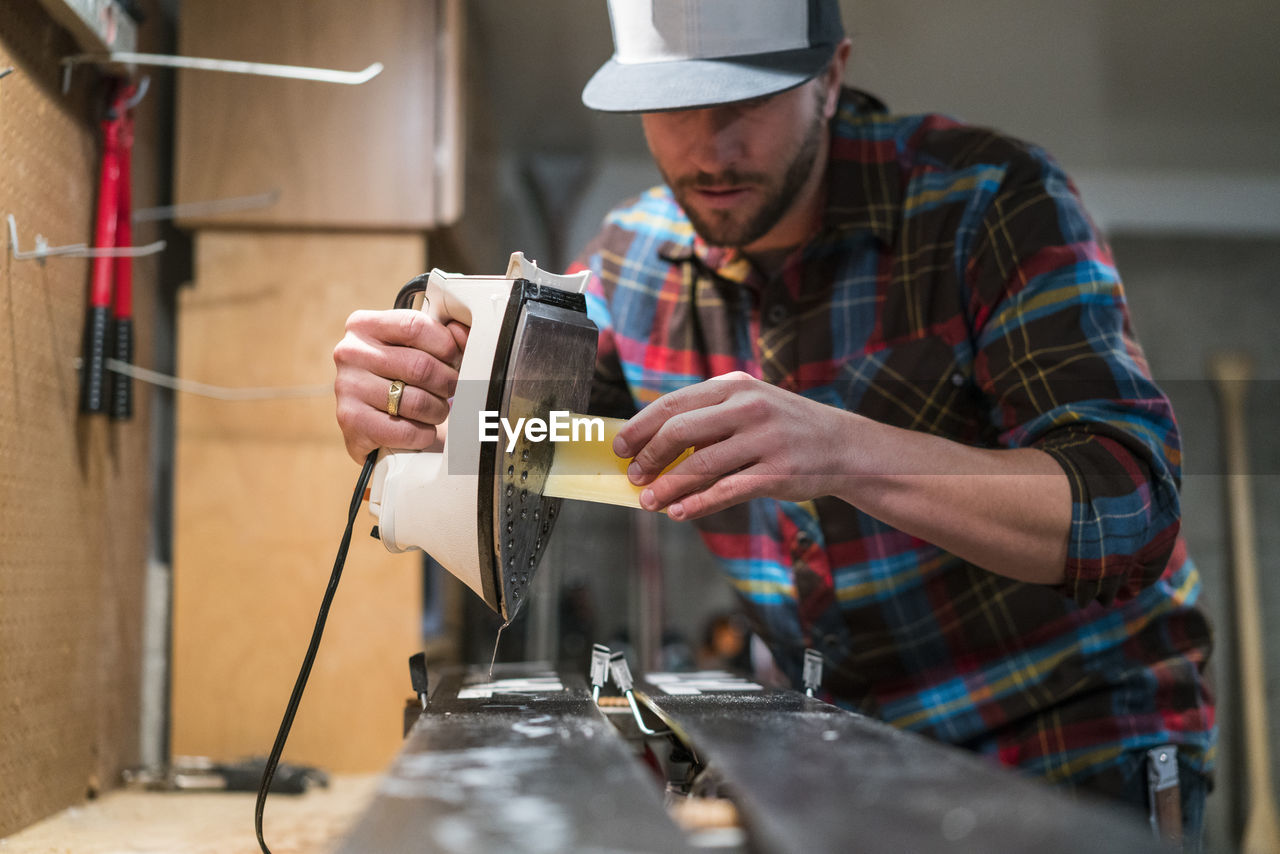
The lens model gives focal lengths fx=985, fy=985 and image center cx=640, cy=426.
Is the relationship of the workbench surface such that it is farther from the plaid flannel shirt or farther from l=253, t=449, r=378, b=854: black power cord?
the plaid flannel shirt

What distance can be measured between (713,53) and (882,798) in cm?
68

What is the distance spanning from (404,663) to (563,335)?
0.92m

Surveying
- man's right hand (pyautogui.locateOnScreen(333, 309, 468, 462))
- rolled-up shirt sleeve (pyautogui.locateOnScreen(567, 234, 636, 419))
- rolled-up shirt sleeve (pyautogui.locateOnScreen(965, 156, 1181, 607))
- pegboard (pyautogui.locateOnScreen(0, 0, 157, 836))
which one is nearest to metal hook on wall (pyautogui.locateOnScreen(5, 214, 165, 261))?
pegboard (pyautogui.locateOnScreen(0, 0, 157, 836))

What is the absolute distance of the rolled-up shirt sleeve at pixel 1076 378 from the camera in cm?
77

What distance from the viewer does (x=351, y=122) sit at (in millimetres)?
1439

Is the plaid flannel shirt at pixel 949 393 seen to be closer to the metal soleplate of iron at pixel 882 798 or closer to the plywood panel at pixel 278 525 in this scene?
the metal soleplate of iron at pixel 882 798

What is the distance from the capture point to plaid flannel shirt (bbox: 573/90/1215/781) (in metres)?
0.86

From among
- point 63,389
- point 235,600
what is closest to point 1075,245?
point 63,389

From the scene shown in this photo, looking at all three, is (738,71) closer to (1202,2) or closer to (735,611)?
(1202,2)

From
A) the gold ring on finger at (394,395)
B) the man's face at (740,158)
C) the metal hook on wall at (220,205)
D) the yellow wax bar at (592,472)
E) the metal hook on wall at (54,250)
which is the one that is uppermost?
the metal hook on wall at (220,205)

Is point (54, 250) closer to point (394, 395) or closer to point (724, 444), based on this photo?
point (394, 395)

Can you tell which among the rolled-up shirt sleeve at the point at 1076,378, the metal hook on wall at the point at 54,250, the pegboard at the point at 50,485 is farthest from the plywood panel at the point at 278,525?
the rolled-up shirt sleeve at the point at 1076,378

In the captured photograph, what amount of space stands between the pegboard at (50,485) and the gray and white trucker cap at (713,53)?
56cm

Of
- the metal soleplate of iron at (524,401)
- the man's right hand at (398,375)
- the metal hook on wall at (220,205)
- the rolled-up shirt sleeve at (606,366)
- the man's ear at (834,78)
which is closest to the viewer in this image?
the metal soleplate of iron at (524,401)
